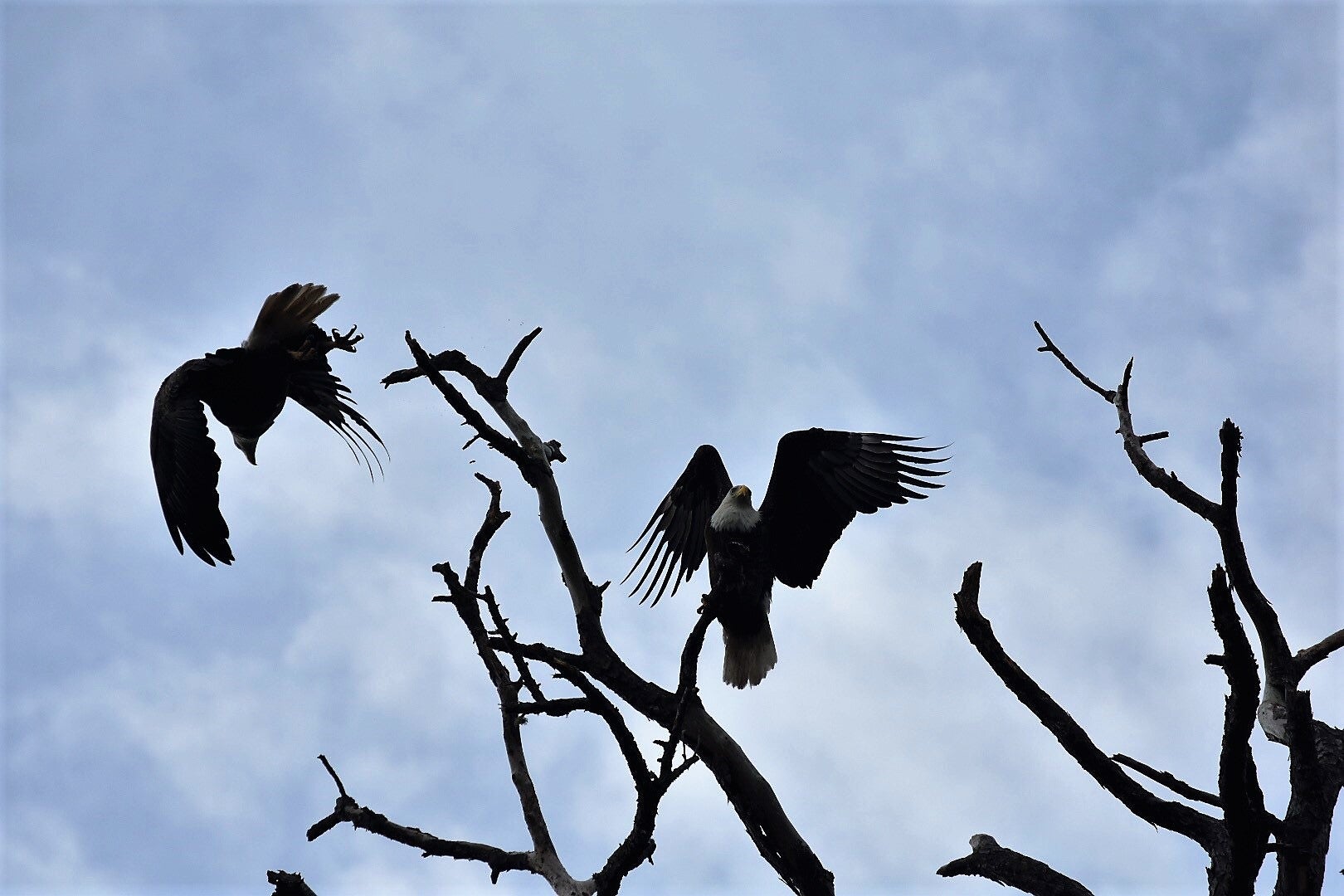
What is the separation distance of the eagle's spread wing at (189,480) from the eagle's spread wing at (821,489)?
10.1ft

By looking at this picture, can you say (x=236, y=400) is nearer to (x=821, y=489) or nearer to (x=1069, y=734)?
(x=821, y=489)

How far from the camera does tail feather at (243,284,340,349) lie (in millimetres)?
7055

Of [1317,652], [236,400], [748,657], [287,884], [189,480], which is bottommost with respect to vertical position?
[287,884]

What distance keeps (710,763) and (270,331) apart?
13.8 feet

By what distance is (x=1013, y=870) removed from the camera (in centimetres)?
442

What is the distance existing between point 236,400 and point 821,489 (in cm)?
370

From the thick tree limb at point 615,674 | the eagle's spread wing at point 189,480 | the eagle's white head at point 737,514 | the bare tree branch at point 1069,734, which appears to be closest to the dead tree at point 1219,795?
the bare tree branch at point 1069,734

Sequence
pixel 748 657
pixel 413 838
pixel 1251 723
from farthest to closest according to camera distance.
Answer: pixel 748 657 → pixel 413 838 → pixel 1251 723

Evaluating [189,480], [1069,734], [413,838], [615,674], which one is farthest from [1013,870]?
[189,480]

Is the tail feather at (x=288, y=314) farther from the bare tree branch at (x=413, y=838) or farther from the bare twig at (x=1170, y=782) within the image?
the bare twig at (x=1170, y=782)

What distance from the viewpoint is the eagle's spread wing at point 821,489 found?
6602mm

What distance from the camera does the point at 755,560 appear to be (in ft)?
21.6

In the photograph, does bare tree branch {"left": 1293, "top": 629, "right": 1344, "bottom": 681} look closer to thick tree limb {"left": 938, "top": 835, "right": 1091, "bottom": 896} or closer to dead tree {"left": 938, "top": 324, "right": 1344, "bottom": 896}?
dead tree {"left": 938, "top": 324, "right": 1344, "bottom": 896}

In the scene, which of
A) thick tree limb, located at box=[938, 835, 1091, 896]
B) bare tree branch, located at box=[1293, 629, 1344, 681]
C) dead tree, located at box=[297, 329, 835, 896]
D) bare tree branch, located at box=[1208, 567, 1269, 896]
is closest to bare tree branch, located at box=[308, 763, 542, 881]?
dead tree, located at box=[297, 329, 835, 896]
